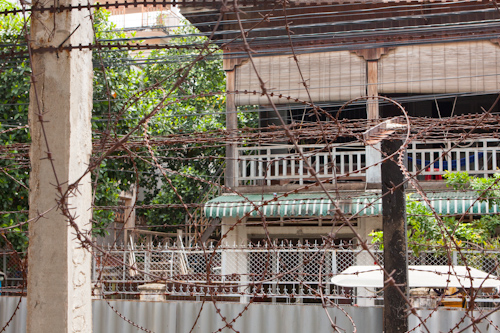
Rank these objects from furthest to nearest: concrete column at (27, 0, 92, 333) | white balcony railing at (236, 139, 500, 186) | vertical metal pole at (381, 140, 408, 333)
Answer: white balcony railing at (236, 139, 500, 186) → vertical metal pole at (381, 140, 408, 333) → concrete column at (27, 0, 92, 333)

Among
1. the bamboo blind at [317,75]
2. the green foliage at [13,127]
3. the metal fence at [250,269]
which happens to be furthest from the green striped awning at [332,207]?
the green foliage at [13,127]

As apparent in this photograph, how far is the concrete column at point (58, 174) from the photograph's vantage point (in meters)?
3.33

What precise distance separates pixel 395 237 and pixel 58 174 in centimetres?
254

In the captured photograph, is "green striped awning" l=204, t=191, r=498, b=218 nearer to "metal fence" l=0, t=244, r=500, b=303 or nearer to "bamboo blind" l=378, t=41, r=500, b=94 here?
"metal fence" l=0, t=244, r=500, b=303

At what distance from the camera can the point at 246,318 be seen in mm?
6848

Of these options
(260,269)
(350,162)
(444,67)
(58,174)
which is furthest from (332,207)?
(58,174)

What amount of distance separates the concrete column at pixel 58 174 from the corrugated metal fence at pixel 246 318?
10.7ft

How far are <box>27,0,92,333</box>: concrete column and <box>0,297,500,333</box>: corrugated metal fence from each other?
3250mm

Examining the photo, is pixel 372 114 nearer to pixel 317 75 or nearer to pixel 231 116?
pixel 317 75

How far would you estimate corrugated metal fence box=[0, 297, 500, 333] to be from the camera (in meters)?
6.28

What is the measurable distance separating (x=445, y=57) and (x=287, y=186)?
3.88 metres

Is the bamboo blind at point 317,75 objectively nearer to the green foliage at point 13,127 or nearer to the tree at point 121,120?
the tree at point 121,120

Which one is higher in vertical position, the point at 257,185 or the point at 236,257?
the point at 257,185

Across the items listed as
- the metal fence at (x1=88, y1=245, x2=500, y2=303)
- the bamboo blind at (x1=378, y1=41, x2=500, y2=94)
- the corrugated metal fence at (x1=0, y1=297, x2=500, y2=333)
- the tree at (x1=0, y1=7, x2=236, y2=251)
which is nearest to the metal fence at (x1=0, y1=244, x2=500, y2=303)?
the metal fence at (x1=88, y1=245, x2=500, y2=303)
